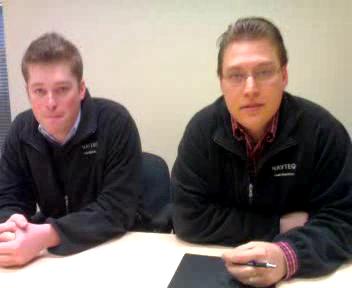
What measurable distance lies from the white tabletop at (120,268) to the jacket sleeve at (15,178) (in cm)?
45

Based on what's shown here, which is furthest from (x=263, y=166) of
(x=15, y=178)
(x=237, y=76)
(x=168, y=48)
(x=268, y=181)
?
(x=168, y=48)

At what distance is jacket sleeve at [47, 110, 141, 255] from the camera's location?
1.50 metres

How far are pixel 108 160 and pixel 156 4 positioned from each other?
116cm

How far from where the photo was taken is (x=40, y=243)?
56.0 inches

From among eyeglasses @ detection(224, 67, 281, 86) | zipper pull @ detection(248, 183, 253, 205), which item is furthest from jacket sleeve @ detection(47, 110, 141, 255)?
eyeglasses @ detection(224, 67, 281, 86)

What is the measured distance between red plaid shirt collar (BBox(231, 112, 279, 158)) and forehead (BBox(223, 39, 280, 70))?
216 millimetres

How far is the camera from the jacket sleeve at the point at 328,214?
1256mm

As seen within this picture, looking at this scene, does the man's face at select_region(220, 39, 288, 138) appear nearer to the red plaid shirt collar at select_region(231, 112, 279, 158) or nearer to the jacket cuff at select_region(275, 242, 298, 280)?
the red plaid shirt collar at select_region(231, 112, 279, 158)

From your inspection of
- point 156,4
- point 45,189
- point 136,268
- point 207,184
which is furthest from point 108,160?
point 156,4

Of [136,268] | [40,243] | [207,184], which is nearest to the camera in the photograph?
[136,268]

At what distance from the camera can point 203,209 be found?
150 centimetres

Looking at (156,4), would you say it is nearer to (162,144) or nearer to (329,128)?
(162,144)

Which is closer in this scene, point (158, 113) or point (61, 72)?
point (61, 72)

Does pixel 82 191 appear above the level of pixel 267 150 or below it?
below
